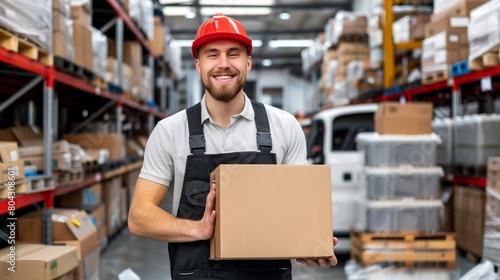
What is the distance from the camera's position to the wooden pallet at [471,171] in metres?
5.52

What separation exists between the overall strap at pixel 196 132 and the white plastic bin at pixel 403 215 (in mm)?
3326

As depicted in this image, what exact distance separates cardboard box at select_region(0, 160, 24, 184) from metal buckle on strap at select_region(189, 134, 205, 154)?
1767 millimetres

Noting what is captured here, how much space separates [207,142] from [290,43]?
63.6 feet

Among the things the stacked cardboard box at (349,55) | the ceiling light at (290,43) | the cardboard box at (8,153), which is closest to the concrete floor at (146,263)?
the cardboard box at (8,153)

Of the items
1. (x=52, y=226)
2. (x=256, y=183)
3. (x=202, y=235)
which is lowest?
(x=52, y=226)

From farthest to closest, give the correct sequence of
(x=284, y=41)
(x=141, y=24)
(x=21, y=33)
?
(x=284, y=41) → (x=141, y=24) → (x=21, y=33)

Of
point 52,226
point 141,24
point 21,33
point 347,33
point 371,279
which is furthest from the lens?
point 347,33

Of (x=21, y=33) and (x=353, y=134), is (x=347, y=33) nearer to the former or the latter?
(x=353, y=134)

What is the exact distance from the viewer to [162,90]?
42.6 ft

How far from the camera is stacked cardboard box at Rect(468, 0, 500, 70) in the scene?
479cm

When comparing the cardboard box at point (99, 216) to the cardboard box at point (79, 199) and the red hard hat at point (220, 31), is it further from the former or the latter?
the red hard hat at point (220, 31)

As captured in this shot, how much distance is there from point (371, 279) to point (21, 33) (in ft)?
12.6

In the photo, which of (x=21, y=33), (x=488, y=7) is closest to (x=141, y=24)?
(x=21, y=33)

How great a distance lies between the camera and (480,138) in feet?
17.9
